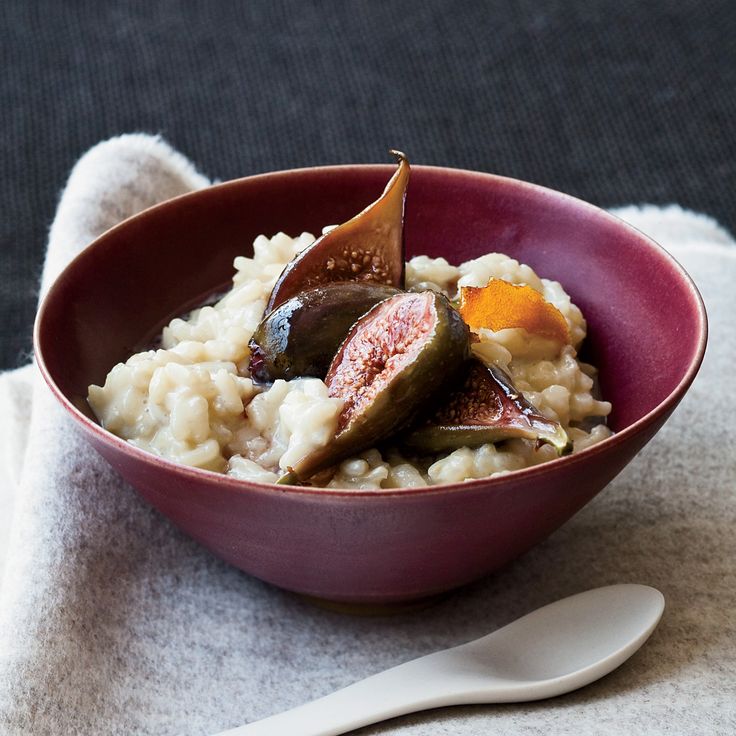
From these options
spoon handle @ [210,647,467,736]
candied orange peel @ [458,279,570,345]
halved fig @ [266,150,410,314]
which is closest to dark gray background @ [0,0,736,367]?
halved fig @ [266,150,410,314]

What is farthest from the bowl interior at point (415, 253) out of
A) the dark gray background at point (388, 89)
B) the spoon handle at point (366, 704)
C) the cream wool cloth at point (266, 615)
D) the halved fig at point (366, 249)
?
the dark gray background at point (388, 89)

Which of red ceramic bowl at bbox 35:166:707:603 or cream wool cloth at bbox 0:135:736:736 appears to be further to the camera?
cream wool cloth at bbox 0:135:736:736

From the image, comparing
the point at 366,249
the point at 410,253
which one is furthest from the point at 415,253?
the point at 366,249

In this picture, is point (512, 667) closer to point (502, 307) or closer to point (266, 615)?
point (266, 615)

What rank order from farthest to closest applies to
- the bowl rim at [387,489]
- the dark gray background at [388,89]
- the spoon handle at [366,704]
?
the dark gray background at [388,89]
the spoon handle at [366,704]
the bowl rim at [387,489]

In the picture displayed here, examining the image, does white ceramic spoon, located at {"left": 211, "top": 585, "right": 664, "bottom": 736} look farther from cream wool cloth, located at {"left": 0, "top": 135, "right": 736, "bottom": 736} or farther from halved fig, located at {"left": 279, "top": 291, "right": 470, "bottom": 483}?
halved fig, located at {"left": 279, "top": 291, "right": 470, "bottom": 483}

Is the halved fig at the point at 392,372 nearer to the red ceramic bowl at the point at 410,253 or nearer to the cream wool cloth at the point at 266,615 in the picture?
the red ceramic bowl at the point at 410,253
